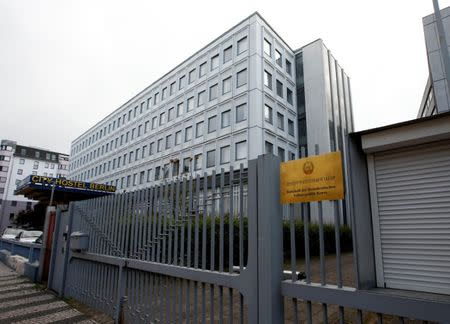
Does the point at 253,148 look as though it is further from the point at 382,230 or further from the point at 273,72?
the point at 382,230

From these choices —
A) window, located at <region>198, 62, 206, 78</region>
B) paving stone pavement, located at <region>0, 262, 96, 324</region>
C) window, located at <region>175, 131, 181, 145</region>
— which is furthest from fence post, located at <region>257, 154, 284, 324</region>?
window, located at <region>175, 131, 181, 145</region>

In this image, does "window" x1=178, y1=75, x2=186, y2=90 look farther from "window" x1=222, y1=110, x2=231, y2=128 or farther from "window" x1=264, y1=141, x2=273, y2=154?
"window" x1=264, y1=141, x2=273, y2=154

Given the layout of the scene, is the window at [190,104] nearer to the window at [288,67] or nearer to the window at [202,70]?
the window at [202,70]

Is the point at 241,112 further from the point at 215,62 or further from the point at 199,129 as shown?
the point at 215,62

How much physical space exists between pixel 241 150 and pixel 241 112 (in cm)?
343

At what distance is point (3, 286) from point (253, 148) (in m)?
19.1

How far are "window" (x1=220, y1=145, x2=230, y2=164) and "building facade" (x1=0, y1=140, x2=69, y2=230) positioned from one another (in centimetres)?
5990

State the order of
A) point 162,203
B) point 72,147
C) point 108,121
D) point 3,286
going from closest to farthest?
point 162,203 → point 3,286 → point 108,121 → point 72,147

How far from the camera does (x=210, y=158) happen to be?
94.2 ft

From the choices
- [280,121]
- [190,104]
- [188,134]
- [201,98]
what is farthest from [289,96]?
[188,134]

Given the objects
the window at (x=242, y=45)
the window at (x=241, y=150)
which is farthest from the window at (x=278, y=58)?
the window at (x=241, y=150)

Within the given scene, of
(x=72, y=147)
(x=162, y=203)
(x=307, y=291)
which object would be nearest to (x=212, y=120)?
(x=162, y=203)

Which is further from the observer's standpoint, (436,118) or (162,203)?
(162,203)

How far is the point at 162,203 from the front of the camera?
4891mm
